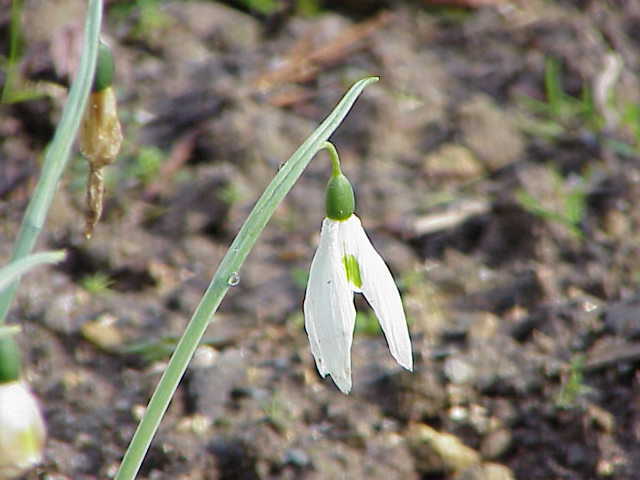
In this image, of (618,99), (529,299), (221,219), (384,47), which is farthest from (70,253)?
(618,99)

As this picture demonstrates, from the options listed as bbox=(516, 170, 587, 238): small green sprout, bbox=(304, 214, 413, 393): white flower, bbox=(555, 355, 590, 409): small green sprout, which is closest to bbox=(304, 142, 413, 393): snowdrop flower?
bbox=(304, 214, 413, 393): white flower

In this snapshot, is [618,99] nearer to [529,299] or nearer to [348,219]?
[529,299]

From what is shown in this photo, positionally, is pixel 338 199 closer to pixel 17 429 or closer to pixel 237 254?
pixel 237 254

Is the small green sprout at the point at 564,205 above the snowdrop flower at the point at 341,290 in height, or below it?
below

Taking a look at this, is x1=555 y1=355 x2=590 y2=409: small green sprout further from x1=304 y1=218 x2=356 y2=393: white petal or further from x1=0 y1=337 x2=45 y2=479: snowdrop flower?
x1=0 y1=337 x2=45 y2=479: snowdrop flower

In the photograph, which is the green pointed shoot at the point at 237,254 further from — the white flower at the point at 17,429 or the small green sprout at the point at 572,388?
the small green sprout at the point at 572,388

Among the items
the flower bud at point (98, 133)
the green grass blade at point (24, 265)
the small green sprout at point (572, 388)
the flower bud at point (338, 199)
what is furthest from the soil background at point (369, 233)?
the green grass blade at point (24, 265)

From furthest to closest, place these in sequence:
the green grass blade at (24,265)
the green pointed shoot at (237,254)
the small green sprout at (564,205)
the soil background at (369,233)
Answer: the small green sprout at (564,205) < the soil background at (369,233) < the green pointed shoot at (237,254) < the green grass blade at (24,265)
